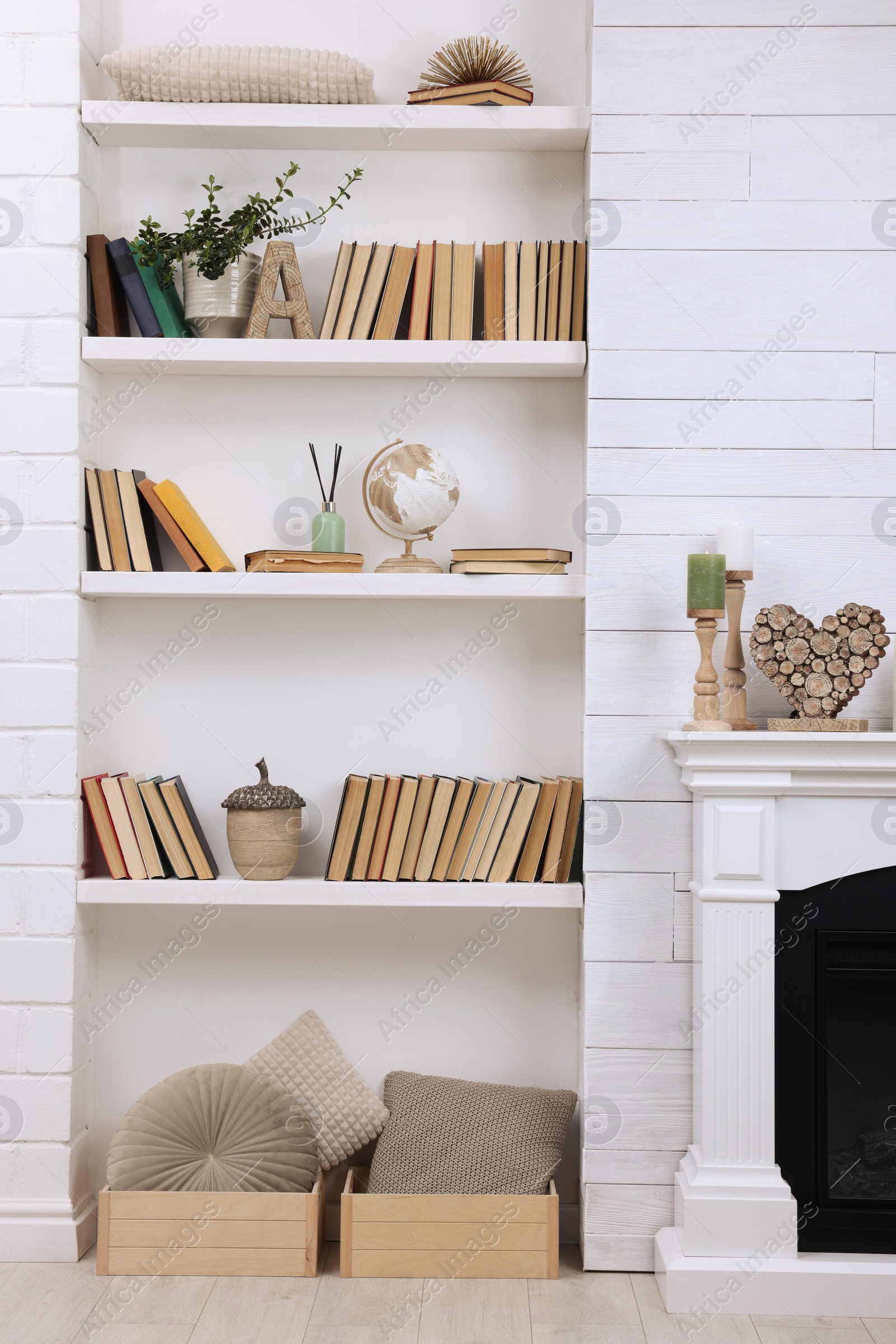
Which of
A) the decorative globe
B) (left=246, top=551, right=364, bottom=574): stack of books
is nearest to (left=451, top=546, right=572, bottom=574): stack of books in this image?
the decorative globe

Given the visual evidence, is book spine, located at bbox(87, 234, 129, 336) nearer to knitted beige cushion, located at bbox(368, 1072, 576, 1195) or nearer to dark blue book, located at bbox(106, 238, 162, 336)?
dark blue book, located at bbox(106, 238, 162, 336)

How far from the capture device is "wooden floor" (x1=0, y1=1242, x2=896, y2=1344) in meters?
1.83

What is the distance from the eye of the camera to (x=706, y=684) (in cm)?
203

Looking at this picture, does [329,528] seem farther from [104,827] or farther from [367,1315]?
[367,1315]

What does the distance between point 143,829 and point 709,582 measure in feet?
4.18

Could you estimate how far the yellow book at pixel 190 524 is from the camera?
2.21 meters

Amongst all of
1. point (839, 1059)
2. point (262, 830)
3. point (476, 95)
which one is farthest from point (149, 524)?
point (839, 1059)

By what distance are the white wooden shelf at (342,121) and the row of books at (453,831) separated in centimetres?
140

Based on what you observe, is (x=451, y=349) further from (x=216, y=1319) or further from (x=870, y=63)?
(x=216, y=1319)

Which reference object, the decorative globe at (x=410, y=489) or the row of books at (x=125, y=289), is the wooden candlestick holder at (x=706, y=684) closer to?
the decorative globe at (x=410, y=489)

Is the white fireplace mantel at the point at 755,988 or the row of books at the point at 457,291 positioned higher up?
the row of books at the point at 457,291

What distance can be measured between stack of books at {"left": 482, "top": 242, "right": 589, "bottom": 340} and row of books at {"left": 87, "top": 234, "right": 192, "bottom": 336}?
0.71 meters

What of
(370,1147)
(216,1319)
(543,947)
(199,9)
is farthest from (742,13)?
(216,1319)

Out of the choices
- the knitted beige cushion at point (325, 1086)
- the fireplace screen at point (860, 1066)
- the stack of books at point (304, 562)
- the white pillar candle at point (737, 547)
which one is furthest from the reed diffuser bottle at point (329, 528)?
the fireplace screen at point (860, 1066)
